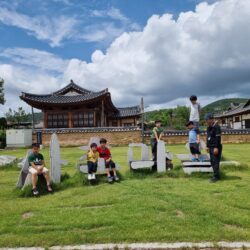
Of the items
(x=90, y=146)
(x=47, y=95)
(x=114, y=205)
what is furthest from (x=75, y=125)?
(x=114, y=205)

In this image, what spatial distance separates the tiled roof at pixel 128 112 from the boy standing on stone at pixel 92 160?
96.7 ft

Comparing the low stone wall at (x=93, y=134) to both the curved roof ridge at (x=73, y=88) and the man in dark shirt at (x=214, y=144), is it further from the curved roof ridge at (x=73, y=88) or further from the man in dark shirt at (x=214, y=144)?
the man in dark shirt at (x=214, y=144)

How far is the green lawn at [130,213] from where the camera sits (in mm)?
3670

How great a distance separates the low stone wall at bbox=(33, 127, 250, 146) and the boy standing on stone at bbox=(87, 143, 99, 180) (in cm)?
1810

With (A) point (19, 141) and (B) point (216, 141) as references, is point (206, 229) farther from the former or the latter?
(A) point (19, 141)

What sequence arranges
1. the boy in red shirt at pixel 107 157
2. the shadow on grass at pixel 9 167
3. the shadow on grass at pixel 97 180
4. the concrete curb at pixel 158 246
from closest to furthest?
1. the concrete curb at pixel 158 246
2. the shadow on grass at pixel 97 180
3. the boy in red shirt at pixel 107 157
4. the shadow on grass at pixel 9 167

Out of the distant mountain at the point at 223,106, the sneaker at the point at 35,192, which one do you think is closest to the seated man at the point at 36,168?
the sneaker at the point at 35,192

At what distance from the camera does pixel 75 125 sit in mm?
28531

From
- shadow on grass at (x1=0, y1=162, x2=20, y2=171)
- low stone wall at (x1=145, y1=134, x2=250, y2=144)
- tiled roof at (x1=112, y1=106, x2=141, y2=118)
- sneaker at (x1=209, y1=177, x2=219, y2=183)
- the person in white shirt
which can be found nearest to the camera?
sneaker at (x1=209, y1=177, x2=219, y2=183)

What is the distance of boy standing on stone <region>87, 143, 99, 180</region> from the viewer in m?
7.06

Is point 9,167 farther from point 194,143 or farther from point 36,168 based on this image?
point 194,143

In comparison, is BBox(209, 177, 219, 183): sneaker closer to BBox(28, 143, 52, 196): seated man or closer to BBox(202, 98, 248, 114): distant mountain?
BBox(28, 143, 52, 196): seated man

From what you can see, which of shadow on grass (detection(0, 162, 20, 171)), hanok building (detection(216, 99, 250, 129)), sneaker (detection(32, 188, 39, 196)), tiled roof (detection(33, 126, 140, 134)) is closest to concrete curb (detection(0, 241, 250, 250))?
sneaker (detection(32, 188, 39, 196))

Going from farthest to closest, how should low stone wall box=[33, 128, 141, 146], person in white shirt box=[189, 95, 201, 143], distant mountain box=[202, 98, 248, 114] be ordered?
1. distant mountain box=[202, 98, 248, 114]
2. low stone wall box=[33, 128, 141, 146]
3. person in white shirt box=[189, 95, 201, 143]
